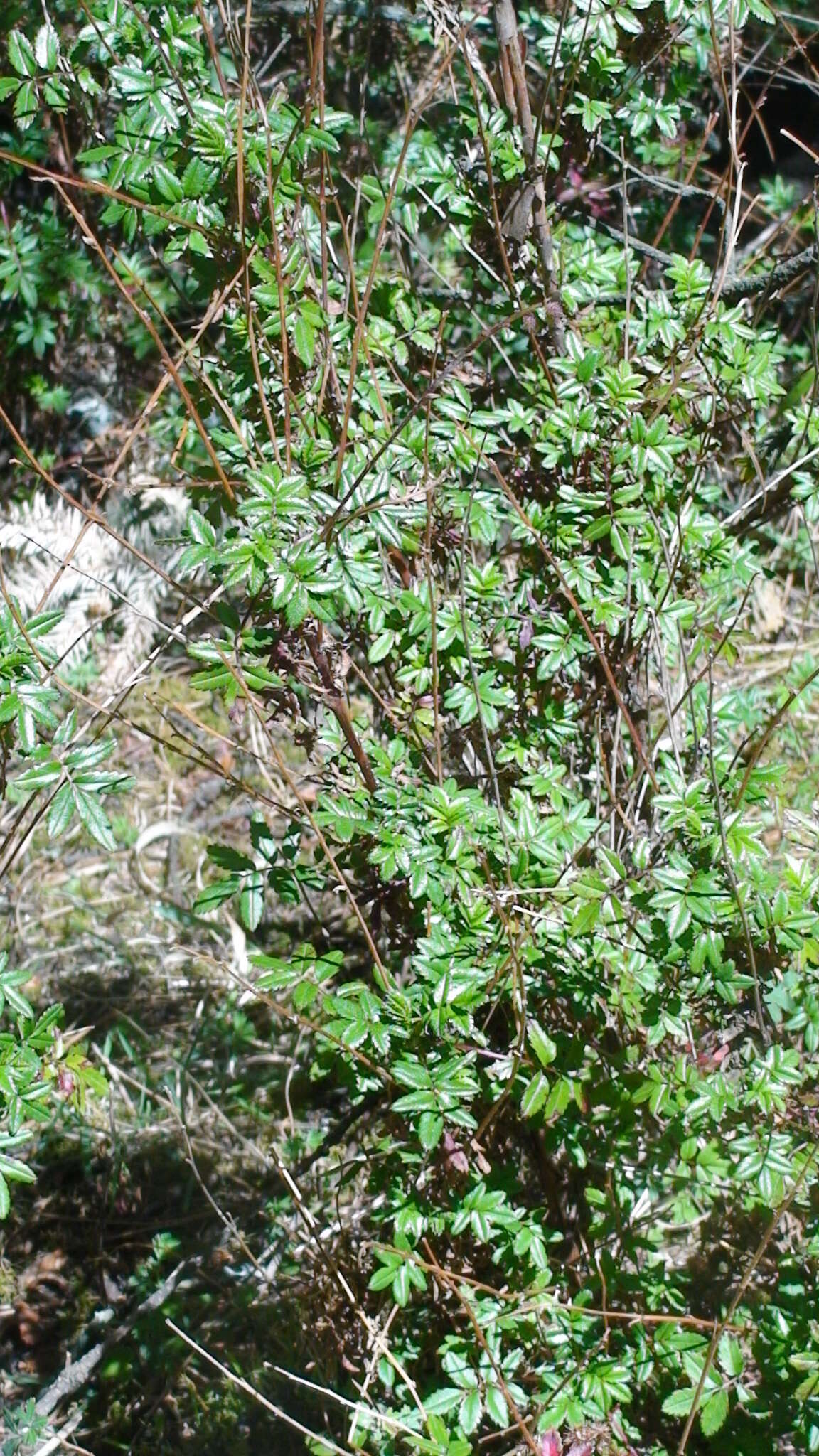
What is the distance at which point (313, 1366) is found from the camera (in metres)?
2.56

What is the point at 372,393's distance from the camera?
2285 millimetres

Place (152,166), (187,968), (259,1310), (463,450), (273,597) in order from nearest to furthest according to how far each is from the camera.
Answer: (273,597) → (152,166) → (463,450) → (259,1310) → (187,968)

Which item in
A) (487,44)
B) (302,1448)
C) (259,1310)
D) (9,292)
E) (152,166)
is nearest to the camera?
(152,166)

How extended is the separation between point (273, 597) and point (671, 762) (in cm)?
80

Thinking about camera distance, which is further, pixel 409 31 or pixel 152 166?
pixel 409 31

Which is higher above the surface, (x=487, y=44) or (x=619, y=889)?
(x=487, y=44)

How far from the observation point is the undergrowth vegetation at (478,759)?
2010mm

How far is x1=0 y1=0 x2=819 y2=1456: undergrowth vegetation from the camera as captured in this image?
2010 millimetres

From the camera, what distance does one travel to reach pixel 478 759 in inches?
97.6

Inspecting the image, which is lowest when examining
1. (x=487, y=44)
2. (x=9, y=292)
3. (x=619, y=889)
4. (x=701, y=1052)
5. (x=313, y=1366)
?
(x=313, y=1366)

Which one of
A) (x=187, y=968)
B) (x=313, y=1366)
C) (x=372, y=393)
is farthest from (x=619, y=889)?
(x=187, y=968)

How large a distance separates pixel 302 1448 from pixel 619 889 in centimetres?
146

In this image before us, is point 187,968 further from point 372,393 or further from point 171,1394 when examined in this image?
point 372,393

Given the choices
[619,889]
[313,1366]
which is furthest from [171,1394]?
[619,889]
